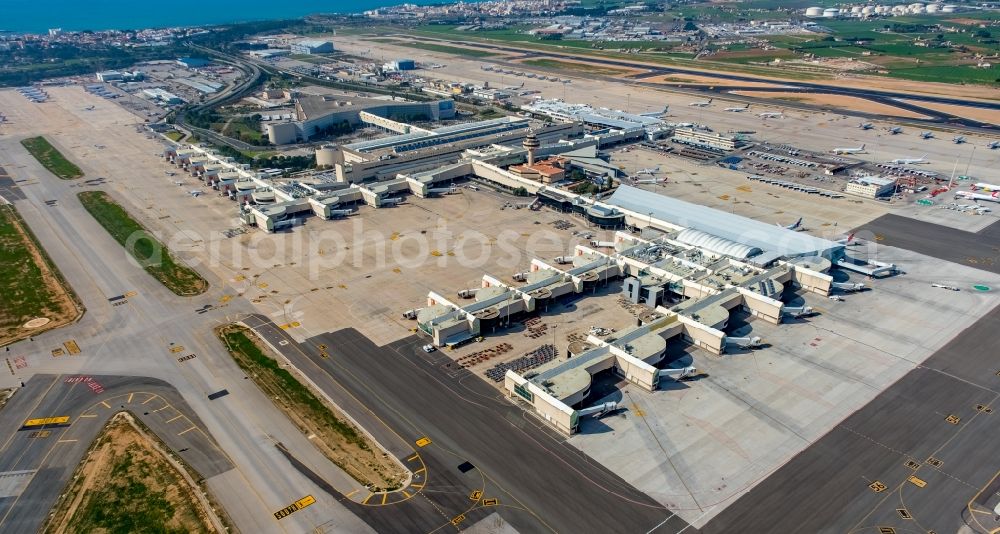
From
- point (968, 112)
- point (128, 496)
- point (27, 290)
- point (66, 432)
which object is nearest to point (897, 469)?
point (128, 496)

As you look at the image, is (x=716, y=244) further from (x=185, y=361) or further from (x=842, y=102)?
(x=842, y=102)

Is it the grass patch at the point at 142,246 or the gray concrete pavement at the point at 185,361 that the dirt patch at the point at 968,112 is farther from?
the grass patch at the point at 142,246

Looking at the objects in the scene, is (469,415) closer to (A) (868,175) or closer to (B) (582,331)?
(B) (582,331)

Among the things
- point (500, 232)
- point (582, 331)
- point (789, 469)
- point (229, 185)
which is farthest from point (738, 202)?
point (229, 185)

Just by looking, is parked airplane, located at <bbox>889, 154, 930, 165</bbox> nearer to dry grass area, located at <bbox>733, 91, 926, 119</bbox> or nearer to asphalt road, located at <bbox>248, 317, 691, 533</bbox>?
dry grass area, located at <bbox>733, 91, 926, 119</bbox>

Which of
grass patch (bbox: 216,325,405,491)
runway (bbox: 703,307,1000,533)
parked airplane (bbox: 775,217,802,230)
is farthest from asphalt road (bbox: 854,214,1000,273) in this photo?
grass patch (bbox: 216,325,405,491)
